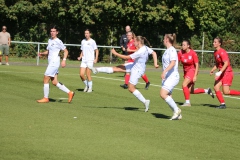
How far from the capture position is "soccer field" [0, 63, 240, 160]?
10.4 m

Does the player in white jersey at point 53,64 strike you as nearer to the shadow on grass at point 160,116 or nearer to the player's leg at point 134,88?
the player's leg at point 134,88

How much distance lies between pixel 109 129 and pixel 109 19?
32.8 meters

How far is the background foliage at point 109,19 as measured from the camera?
43719 mm

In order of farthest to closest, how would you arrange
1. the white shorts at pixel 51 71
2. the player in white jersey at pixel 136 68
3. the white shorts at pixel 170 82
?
the white shorts at pixel 51 71, the player in white jersey at pixel 136 68, the white shorts at pixel 170 82

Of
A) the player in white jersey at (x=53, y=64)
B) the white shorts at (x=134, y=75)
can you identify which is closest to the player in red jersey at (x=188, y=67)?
the white shorts at (x=134, y=75)

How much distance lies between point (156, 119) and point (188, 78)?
3.78 m

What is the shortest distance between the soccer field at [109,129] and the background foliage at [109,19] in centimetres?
2373

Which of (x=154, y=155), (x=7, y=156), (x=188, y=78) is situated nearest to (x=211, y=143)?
(x=154, y=155)

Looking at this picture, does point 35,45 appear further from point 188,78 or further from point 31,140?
point 31,140

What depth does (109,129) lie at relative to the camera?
500 inches

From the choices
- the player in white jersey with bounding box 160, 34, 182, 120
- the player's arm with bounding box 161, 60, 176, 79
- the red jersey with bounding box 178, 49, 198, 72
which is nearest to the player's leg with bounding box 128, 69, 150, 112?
the player in white jersey with bounding box 160, 34, 182, 120

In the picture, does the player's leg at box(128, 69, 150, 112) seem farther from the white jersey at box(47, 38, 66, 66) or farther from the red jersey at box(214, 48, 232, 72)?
the red jersey at box(214, 48, 232, 72)

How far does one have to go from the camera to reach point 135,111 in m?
16.0

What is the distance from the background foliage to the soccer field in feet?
77.8
